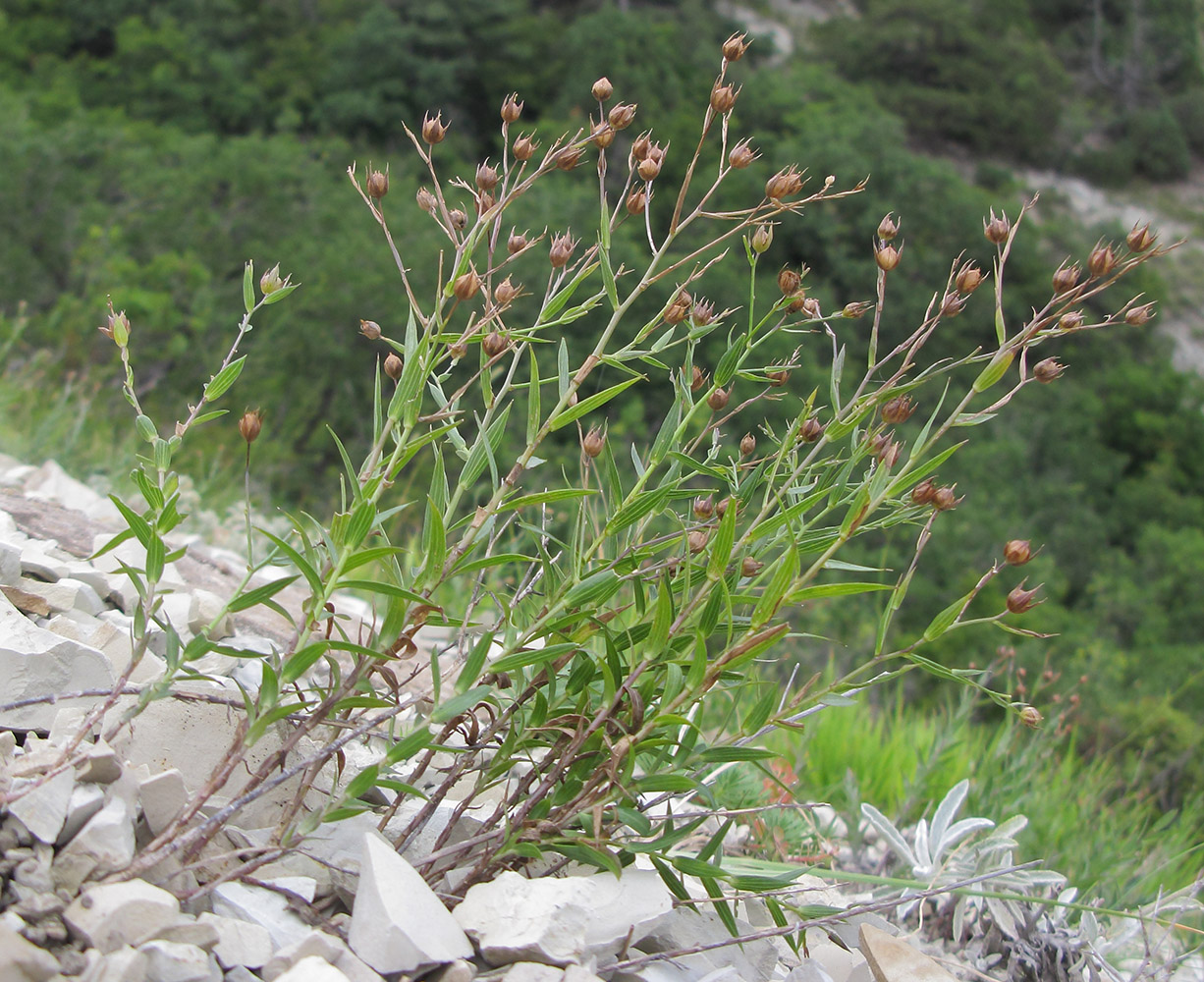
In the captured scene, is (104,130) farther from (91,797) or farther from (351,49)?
(91,797)

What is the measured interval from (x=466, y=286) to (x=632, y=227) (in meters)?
12.2

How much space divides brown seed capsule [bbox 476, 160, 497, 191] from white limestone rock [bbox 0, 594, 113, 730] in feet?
2.62

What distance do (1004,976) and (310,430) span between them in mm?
8719

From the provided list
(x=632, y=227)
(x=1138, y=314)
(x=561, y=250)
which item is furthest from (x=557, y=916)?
(x=632, y=227)

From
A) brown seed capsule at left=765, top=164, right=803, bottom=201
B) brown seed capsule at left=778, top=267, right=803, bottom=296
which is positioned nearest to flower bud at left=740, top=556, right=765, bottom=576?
brown seed capsule at left=778, top=267, right=803, bottom=296

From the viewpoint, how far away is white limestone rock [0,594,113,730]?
1.31m

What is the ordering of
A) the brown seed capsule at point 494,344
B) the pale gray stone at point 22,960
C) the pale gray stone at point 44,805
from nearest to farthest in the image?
1. the pale gray stone at point 22,960
2. the pale gray stone at point 44,805
3. the brown seed capsule at point 494,344

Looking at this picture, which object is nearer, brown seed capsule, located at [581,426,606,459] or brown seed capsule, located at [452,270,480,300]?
brown seed capsule, located at [452,270,480,300]

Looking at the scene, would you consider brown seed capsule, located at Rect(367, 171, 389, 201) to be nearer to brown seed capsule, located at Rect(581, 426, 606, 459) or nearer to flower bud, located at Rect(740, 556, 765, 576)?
brown seed capsule, located at Rect(581, 426, 606, 459)

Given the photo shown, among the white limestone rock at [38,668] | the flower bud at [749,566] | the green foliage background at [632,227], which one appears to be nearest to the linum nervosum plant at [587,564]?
the flower bud at [749,566]

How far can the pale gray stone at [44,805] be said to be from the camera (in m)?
1.05

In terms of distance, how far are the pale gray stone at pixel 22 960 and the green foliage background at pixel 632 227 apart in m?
2.84

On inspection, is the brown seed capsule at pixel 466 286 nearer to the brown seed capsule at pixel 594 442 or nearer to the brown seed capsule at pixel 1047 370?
the brown seed capsule at pixel 594 442

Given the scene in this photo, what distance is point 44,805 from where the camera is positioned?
1065 mm
